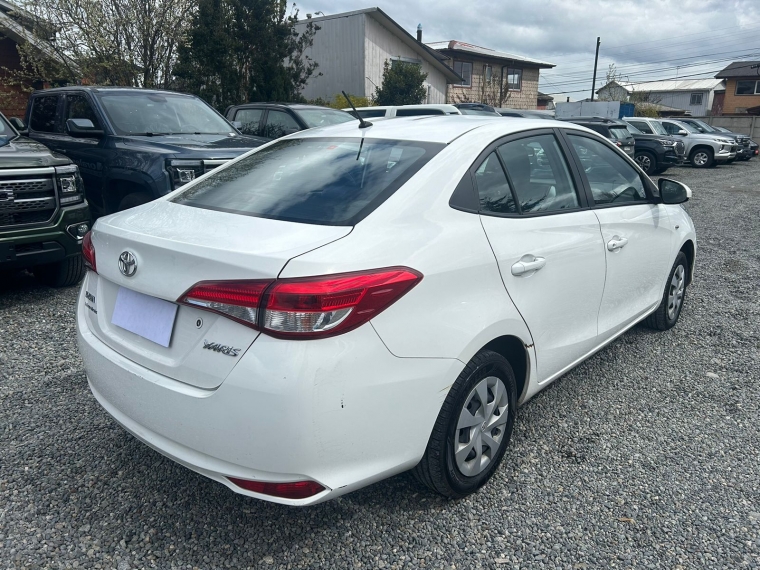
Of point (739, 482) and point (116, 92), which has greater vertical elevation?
point (116, 92)

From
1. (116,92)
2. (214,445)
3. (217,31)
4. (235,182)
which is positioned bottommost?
(214,445)

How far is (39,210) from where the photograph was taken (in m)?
5.03

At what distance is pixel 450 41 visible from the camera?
37.4m

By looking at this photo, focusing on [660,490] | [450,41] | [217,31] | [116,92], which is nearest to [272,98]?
[217,31]

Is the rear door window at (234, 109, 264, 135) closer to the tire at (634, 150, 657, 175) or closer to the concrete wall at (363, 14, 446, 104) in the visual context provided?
the tire at (634, 150, 657, 175)

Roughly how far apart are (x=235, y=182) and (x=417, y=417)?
1467mm

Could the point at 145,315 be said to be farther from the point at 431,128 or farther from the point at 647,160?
the point at 647,160

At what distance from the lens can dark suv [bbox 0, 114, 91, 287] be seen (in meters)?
4.80

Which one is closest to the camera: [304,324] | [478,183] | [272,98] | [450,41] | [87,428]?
[304,324]

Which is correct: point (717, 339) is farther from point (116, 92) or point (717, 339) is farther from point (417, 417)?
point (116, 92)

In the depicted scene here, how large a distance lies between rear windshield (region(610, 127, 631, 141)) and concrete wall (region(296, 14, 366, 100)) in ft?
41.5

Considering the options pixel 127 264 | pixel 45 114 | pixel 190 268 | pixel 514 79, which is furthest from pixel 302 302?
pixel 514 79

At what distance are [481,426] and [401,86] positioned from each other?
22114 mm

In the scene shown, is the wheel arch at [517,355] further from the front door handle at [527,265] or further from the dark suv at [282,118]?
the dark suv at [282,118]
